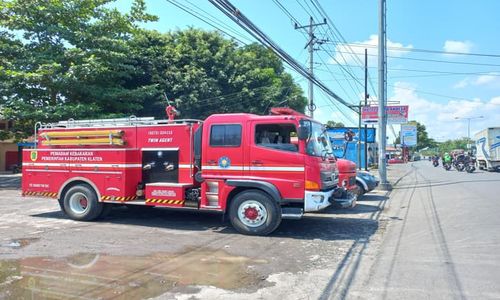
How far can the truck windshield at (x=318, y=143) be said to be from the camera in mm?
8789

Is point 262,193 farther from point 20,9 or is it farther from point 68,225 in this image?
point 20,9

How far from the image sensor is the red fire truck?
8.71 m

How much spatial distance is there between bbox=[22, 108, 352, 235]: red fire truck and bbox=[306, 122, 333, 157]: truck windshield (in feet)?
0.11

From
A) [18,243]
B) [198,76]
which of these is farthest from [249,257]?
Answer: [198,76]

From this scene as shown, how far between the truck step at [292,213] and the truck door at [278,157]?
262mm

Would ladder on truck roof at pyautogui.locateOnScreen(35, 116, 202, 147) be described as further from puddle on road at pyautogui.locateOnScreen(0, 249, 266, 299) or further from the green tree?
the green tree

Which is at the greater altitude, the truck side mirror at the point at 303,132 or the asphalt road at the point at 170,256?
the truck side mirror at the point at 303,132

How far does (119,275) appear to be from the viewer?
6.04m

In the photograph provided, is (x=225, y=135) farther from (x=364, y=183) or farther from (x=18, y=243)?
(x=364, y=183)

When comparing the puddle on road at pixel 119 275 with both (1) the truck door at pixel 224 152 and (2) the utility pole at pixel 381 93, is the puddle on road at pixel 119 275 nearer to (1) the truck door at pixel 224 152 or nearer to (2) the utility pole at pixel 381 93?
(1) the truck door at pixel 224 152

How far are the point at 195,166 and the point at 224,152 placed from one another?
2.96 feet

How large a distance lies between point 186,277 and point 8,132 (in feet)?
60.2

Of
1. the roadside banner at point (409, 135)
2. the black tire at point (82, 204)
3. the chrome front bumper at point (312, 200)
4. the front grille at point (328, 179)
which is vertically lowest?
the black tire at point (82, 204)

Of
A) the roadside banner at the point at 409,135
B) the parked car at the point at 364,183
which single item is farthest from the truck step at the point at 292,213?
the roadside banner at the point at 409,135
